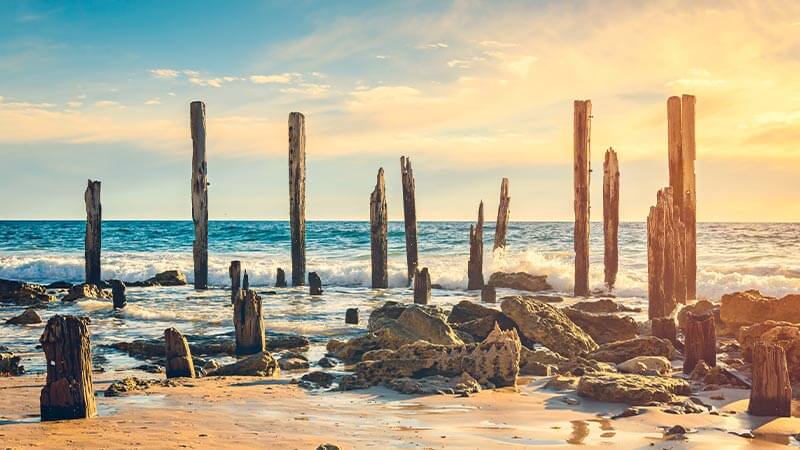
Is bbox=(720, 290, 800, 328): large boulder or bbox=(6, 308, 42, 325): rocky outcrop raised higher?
bbox=(720, 290, 800, 328): large boulder

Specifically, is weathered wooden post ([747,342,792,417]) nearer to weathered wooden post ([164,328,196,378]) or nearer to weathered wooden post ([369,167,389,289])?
weathered wooden post ([164,328,196,378])

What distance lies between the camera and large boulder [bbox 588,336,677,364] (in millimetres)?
11938

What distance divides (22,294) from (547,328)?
624 inches

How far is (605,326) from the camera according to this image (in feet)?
46.5

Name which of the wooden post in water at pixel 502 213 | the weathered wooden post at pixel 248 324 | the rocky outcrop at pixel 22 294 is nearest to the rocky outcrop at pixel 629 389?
the weathered wooden post at pixel 248 324

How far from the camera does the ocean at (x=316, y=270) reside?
54.5ft

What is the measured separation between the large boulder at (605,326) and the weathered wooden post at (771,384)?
5.40 m

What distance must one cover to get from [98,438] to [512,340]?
4962mm

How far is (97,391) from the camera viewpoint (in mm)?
9273

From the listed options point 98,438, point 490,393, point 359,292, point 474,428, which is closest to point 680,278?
point 359,292

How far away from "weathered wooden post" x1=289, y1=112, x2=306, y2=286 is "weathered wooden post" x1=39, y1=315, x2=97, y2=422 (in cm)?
1549

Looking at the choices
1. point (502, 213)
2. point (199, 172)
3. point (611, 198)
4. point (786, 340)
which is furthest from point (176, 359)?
point (502, 213)

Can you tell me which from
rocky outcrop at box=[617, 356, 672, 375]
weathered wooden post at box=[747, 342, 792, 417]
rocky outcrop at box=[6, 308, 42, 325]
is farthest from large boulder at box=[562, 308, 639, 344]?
rocky outcrop at box=[6, 308, 42, 325]

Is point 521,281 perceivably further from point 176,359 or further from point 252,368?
point 176,359
